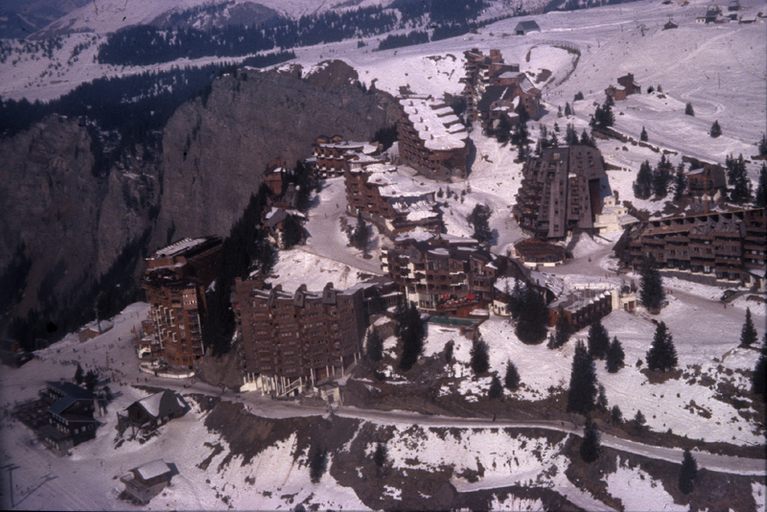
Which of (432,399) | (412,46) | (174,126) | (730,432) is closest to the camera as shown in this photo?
(730,432)

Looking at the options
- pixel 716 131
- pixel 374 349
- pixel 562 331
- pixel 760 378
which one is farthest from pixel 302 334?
pixel 716 131

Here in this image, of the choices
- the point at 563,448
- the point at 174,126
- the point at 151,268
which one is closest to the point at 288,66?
the point at 174,126

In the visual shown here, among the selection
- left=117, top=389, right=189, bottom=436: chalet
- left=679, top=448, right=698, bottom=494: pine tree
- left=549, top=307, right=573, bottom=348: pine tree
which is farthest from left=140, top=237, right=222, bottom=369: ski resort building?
left=679, top=448, right=698, bottom=494: pine tree

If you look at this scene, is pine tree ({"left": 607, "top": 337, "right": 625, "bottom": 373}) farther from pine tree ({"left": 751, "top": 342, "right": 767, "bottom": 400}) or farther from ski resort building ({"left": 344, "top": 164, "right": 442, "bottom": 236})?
ski resort building ({"left": 344, "top": 164, "right": 442, "bottom": 236})

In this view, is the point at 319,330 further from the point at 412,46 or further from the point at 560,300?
the point at 412,46

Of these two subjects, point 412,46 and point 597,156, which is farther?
point 412,46

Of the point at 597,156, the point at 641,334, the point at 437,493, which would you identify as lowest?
the point at 437,493

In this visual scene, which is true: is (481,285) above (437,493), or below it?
above
